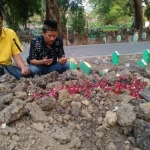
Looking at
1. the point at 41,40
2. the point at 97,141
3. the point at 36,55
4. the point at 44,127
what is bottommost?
the point at 97,141

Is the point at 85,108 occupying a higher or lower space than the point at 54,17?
lower

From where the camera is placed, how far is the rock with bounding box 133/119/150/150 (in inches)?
77.1

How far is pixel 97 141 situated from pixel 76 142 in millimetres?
204

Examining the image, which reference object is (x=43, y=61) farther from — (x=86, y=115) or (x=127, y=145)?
(x=127, y=145)

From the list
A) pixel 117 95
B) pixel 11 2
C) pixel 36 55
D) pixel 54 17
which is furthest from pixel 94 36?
pixel 117 95

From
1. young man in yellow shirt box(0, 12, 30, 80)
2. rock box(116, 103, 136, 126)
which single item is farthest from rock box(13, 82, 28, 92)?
rock box(116, 103, 136, 126)

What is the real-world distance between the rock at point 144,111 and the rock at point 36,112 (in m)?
0.88

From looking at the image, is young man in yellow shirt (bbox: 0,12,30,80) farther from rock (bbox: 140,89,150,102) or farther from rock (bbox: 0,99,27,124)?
rock (bbox: 140,89,150,102)

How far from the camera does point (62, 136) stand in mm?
1917

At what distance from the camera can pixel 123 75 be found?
2838 mm

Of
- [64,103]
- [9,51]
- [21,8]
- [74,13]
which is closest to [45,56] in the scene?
[9,51]

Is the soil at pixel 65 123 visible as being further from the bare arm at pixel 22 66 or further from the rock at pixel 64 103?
the bare arm at pixel 22 66

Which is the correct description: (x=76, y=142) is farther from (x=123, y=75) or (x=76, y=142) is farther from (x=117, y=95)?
(x=123, y=75)

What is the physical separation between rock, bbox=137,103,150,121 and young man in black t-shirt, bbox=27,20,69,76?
5.42 ft
